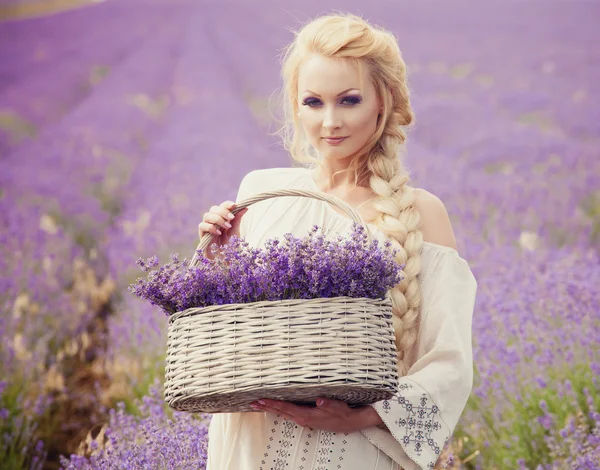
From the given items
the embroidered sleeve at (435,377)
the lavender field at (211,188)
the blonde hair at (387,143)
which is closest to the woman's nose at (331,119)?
the blonde hair at (387,143)

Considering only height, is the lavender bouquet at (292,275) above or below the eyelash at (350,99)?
below

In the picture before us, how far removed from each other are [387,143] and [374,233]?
23 centimetres

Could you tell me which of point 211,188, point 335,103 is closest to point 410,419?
point 335,103

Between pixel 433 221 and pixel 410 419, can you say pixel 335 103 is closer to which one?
pixel 433 221

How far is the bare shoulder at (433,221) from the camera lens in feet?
5.37

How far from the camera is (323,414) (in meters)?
1.32

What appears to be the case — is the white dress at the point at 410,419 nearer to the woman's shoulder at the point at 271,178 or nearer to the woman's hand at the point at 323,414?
the woman's hand at the point at 323,414

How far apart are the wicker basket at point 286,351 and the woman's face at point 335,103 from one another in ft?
1.56

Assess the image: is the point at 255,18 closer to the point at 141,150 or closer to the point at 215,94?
the point at 215,94

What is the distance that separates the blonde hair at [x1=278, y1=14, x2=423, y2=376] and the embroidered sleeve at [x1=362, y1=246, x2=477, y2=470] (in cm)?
4

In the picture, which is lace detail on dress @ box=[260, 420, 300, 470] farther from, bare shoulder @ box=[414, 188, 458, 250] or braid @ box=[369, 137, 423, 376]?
bare shoulder @ box=[414, 188, 458, 250]

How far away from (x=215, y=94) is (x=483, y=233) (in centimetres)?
262

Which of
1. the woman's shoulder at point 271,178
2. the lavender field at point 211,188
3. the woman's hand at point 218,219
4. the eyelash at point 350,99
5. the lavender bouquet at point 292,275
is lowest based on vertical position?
the lavender field at point 211,188

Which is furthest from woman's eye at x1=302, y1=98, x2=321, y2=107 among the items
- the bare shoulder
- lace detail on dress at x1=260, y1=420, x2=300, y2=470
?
lace detail on dress at x1=260, y1=420, x2=300, y2=470
